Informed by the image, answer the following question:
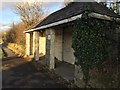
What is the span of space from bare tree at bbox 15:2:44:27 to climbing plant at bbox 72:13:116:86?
29.5m

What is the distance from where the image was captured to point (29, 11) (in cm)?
3903

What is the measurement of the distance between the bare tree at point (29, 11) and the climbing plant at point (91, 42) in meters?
29.5

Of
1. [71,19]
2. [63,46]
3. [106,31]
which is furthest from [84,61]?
[63,46]

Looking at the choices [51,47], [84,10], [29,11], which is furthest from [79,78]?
[29,11]

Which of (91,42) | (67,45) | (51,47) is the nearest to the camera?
(91,42)

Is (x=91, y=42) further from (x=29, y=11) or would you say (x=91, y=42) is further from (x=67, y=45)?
(x=29, y=11)

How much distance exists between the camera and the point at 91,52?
7777mm

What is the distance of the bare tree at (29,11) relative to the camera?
37.4 metres

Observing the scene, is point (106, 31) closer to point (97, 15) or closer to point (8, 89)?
point (97, 15)

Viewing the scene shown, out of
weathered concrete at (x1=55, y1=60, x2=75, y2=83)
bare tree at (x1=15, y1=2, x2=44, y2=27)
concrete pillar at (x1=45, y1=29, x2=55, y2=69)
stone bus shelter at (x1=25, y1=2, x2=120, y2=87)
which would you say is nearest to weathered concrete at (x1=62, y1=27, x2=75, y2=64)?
stone bus shelter at (x1=25, y1=2, x2=120, y2=87)

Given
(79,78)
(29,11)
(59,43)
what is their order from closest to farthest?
(79,78) < (59,43) < (29,11)

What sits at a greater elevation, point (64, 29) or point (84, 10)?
point (84, 10)

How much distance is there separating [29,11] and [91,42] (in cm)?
3281

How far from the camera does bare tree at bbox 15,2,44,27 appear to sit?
3738cm
